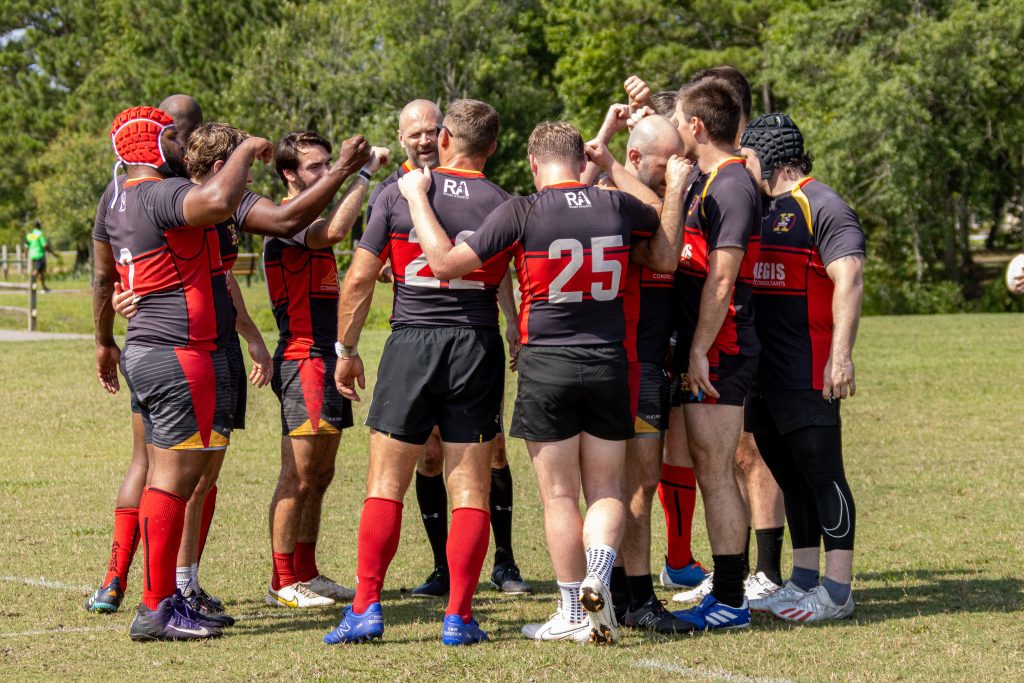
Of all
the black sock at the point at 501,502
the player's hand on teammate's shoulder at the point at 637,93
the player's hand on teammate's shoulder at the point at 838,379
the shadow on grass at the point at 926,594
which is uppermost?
the player's hand on teammate's shoulder at the point at 637,93

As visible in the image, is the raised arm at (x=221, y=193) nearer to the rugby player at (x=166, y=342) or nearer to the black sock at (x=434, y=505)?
the rugby player at (x=166, y=342)

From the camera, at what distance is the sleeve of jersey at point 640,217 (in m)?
6.09

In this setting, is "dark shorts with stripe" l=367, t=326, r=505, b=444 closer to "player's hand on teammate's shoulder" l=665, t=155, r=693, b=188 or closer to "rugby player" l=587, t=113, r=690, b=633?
"rugby player" l=587, t=113, r=690, b=633

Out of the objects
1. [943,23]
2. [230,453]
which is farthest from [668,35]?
[230,453]

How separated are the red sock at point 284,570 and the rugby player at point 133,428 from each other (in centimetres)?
80

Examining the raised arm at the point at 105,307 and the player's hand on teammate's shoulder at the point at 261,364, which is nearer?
the raised arm at the point at 105,307

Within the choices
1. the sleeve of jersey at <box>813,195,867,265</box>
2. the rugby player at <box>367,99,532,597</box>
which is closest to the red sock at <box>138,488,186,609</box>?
the rugby player at <box>367,99,532,597</box>

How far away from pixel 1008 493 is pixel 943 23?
31292mm

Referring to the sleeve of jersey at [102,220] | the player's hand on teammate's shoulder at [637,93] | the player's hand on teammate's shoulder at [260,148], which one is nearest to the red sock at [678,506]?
the player's hand on teammate's shoulder at [637,93]

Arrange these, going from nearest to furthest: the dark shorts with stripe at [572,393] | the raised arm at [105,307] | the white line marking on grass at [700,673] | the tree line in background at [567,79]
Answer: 1. the white line marking on grass at [700,673]
2. the dark shorts with stripe at [572,393]
3. the raised arm at [105,307]
4. the tree line in background at [567,79]

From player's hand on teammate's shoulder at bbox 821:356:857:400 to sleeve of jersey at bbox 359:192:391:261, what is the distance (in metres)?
2.34

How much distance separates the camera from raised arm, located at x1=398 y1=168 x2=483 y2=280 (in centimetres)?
592

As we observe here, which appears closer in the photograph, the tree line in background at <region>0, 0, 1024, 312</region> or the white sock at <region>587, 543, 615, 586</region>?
the white sock at <region>587, 543, 615, 586</region>

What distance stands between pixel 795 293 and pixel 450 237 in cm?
193
